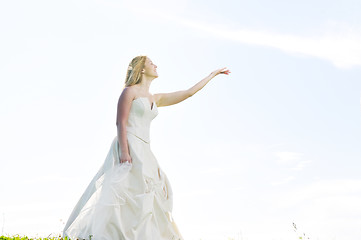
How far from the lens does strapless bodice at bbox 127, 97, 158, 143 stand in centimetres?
777

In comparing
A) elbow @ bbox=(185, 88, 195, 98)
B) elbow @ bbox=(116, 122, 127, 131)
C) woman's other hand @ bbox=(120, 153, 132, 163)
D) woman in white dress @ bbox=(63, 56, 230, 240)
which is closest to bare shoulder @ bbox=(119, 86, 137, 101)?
woman in white dress @ bbox=(63, 56, 230, 240)

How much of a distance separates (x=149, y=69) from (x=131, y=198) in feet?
8.08

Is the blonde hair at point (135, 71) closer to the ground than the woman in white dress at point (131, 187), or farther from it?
farther from it

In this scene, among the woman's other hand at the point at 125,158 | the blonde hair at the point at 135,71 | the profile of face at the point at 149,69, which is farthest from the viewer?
the profile of face at the point at 149,69

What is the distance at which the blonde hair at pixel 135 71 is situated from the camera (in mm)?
8133

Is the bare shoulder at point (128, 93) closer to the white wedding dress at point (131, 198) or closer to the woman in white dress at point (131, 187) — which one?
the woman in white dress at point (131, 187)

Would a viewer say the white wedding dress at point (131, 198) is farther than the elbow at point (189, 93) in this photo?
No

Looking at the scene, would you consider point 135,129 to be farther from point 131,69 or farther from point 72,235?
point 72,235

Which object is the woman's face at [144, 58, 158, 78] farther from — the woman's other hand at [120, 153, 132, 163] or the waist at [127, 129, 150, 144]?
the woman's other hand at [120, 153, 132, 163]

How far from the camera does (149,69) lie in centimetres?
828

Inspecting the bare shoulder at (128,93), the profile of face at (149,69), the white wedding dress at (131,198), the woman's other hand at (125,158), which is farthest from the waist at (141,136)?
the profile of face at (149,69)

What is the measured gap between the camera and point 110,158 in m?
7.74

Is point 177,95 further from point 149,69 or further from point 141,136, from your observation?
point 141,136

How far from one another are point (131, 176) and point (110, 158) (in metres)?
0.54
